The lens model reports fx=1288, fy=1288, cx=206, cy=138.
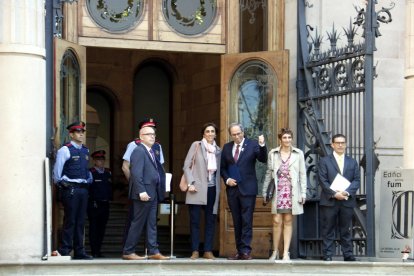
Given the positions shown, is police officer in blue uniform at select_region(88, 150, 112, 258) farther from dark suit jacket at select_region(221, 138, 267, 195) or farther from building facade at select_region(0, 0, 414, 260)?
dark suit jacket at select_region(221, 138, 267, 195)

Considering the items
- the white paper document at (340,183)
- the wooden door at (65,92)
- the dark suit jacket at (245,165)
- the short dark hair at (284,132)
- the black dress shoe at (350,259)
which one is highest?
the wooden door at (65,92)

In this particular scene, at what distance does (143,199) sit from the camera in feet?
54.2

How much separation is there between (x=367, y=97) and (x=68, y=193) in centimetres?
419

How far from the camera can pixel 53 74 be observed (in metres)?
17.2

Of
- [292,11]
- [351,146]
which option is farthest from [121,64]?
[351,146]

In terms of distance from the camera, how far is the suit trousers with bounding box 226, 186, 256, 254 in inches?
674

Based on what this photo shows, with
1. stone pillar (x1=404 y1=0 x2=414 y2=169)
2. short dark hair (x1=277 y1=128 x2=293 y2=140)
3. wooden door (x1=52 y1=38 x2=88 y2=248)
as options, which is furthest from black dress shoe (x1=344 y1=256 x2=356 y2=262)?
wooden door (x1=52 y1=38 x2=88 y2=248)

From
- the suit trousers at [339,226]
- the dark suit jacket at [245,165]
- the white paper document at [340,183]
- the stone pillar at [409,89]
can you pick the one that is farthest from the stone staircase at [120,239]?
the stone pillar at [409,89]

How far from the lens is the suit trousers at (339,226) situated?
667 inches

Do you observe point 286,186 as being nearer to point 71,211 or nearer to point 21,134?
point 71,211

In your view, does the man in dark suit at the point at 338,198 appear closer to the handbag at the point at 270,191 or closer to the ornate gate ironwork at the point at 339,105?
the ornate gate ironwork at the point at 339,105

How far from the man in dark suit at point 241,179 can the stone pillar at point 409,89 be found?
78.6 inches

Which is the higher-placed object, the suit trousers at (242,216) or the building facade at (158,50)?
the building facade at (158,50)

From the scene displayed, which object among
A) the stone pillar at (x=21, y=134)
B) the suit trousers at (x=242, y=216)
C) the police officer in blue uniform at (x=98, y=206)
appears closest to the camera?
the stone pillar at (x=21, y=134)
